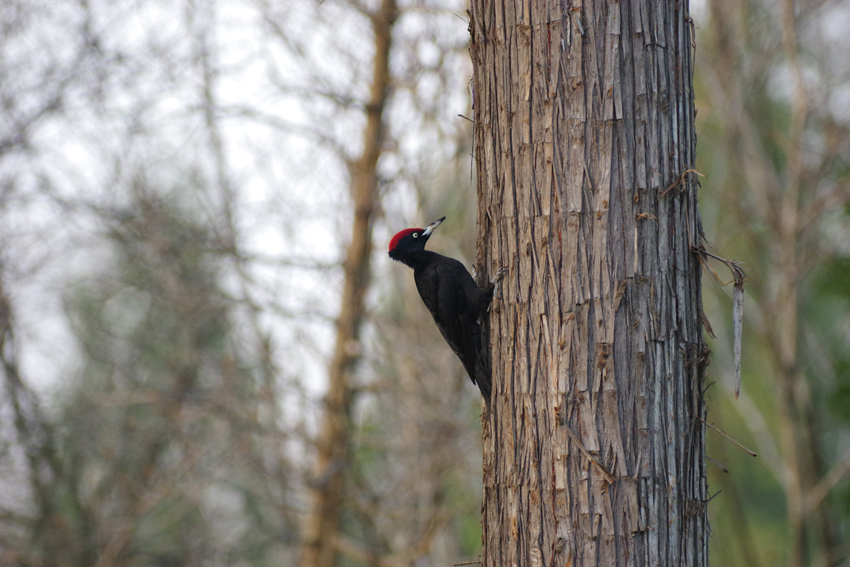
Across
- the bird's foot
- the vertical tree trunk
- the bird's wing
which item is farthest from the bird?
the vertical tree trunk

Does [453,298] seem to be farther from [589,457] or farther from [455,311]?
[589,457]

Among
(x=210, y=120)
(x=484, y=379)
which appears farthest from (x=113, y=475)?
(x=484, y=379)

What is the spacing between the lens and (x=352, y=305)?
24.7ft

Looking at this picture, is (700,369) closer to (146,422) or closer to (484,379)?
(484,379)

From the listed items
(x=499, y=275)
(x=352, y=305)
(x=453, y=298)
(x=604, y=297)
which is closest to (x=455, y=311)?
(x=453, y=298)

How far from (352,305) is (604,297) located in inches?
215

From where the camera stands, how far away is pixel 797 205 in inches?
373

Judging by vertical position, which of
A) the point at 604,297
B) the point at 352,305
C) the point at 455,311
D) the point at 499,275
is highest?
the point at 352,305

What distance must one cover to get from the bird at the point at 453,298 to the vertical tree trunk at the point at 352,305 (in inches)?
128

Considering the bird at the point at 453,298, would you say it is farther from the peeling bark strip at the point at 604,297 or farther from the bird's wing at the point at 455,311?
the peeling bark strip at the point at 604,297

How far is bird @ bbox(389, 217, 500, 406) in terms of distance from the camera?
3217 mm

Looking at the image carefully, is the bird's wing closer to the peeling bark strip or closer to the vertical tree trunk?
the peeling bark strip

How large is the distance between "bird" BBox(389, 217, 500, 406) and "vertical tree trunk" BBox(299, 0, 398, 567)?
10.7 ft

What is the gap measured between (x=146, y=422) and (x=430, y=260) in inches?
285
